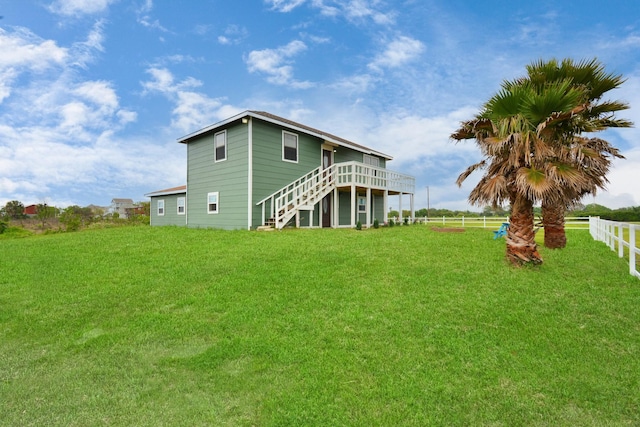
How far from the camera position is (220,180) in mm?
16422

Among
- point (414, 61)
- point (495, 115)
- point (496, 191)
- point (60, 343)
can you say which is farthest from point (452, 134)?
point (60, 343)

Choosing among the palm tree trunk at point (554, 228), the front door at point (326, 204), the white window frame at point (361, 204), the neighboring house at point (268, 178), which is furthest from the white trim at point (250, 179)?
the palm tree trunk at point (554, 228)

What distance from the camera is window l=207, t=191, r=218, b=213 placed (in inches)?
657

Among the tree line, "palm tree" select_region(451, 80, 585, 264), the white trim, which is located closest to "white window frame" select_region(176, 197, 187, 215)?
the white trim

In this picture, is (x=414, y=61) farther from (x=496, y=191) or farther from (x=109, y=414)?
(x=109, y=414)

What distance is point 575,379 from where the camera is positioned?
3434mm

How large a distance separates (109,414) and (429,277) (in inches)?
220

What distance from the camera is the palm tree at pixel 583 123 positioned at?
25.4ft

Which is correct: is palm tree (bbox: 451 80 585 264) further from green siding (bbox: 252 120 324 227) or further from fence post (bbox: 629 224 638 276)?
green siding (bbox: 252 120 324 227)

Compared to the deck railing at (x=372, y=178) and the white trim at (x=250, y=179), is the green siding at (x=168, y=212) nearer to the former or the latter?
the white trim at (x=250, y=179)

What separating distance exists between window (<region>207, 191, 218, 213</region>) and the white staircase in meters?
3.06

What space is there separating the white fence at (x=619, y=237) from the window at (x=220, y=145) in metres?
15.0

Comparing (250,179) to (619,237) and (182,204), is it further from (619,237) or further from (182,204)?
(619,237)

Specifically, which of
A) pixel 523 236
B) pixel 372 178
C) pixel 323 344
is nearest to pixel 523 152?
pixel 523 236
